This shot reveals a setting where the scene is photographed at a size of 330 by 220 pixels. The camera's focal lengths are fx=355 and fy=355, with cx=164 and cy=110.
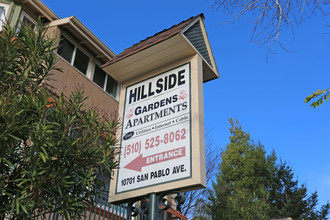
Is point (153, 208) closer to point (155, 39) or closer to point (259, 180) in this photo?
point (155, 39)

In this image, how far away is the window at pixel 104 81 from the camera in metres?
15.4

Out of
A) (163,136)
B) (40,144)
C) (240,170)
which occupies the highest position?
(240,170)

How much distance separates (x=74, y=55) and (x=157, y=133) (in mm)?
9952

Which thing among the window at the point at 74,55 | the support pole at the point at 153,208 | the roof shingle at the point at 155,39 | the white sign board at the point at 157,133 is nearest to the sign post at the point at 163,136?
the white sign board at the point at 157,133

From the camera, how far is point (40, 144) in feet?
13.5

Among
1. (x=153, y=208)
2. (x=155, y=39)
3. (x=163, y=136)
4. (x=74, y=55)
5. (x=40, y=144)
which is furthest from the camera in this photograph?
(x=74, y=55)

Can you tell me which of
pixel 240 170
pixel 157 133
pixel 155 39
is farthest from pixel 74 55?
pixel 240 170

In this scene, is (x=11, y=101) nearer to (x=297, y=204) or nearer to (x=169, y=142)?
(x=169, y=142)

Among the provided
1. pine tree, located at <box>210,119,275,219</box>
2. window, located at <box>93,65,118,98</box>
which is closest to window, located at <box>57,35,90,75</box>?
window, located at <box>93,65,118,98</box>

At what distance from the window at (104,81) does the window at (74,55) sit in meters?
0.63

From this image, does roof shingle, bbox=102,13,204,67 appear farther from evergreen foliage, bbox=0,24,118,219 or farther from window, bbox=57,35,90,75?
window, bbox=57,35,90,75

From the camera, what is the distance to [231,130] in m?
33.9

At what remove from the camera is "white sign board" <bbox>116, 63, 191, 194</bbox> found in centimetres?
504

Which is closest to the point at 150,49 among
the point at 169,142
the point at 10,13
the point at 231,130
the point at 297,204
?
the point at 169,142
